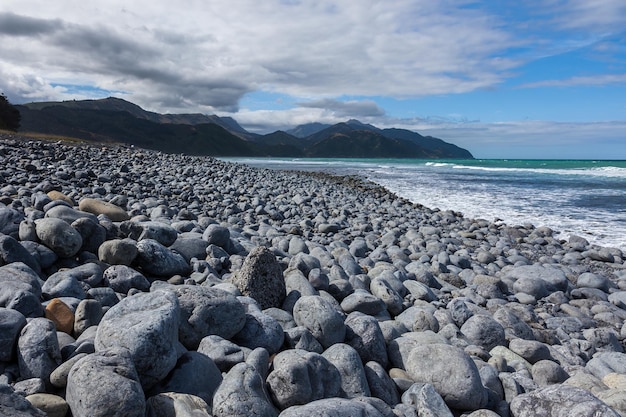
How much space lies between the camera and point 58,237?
3.64 meters

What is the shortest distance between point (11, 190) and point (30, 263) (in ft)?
14.4

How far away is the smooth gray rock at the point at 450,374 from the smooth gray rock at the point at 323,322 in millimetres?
478

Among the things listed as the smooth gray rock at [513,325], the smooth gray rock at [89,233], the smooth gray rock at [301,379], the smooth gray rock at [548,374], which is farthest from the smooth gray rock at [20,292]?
the smooth gray rock at [513,325]

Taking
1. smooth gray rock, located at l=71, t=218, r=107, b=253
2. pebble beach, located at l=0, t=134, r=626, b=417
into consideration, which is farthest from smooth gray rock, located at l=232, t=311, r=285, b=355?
smooth gray rock, located at l=71, t=218, r=107, b=253

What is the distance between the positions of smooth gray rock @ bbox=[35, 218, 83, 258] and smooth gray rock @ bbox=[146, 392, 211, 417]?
2.30 metres

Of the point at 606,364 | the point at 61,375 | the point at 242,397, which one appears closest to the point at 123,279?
the point at 61,375

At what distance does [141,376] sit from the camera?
Result: 195 cm

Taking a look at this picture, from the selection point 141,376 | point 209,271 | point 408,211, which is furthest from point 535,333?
point 408,211

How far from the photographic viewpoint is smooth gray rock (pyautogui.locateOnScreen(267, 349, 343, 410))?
2.08 m

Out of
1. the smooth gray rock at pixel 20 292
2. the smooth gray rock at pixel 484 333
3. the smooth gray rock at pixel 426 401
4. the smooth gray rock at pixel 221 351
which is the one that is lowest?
the smooth gray rock at pixel 484 333

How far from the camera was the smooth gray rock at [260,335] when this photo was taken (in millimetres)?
2551

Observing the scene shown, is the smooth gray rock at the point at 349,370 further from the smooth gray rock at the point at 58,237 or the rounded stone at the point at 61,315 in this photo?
the smooth gray rock at the point at 58,237

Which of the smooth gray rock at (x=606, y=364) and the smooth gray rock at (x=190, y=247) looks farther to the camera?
the smooth gray rock at (x=190, y=247)

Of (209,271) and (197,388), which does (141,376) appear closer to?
(197,388)
